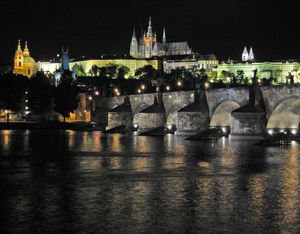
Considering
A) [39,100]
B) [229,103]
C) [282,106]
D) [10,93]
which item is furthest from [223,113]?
[10,93]

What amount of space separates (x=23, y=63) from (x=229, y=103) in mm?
130581

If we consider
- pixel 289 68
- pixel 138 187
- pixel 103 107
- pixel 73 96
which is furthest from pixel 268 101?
pixel 289 68

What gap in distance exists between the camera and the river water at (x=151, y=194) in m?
13.9

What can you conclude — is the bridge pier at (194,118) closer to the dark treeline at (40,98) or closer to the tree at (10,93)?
the dark treeline at (40,98)

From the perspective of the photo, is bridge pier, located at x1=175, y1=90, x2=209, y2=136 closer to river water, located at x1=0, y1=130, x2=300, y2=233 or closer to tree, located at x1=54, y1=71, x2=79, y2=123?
river water, located at x1=0, y1=130, x2=300, y2=233

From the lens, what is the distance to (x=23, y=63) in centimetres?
17175

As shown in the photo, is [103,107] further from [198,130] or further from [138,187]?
[138,187]

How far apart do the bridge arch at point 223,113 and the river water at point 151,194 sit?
20.4m

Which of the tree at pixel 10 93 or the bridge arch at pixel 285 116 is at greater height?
the tree at pixel 10 93

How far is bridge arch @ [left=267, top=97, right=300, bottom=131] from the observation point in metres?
43.2

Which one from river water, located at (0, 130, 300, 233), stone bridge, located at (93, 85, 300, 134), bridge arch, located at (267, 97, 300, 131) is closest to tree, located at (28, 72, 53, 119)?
stone bridge, located at (93, 85, 300, 134)

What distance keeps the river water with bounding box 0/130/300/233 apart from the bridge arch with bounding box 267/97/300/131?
41.6 ft

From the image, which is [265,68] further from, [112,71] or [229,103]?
[229,103]

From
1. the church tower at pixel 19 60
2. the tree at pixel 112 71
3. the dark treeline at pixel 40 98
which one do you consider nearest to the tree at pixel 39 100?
the dark treeline at pixel 40 98
